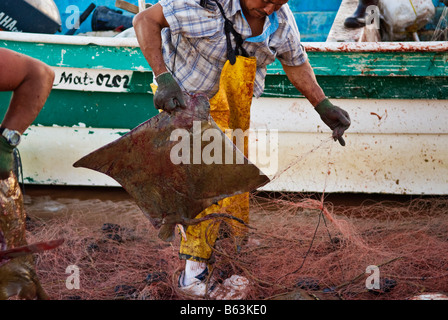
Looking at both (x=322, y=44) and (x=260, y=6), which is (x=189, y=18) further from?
(x=322, y=44)

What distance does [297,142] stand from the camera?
5312mm

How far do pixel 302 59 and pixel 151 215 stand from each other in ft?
4.37

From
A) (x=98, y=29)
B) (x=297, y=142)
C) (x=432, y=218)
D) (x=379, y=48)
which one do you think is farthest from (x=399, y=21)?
(x=98, y=29)

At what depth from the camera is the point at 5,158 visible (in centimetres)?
229

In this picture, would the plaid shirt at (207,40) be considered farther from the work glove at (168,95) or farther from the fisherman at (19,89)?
the fisherman at (19,89)

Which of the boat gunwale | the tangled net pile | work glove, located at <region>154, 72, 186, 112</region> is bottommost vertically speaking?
the tangled net pile

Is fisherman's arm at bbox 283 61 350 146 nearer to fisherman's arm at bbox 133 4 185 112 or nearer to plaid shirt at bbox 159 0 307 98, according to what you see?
plaid shirt at bbox 159 0 307 98

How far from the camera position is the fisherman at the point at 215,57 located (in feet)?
8.62

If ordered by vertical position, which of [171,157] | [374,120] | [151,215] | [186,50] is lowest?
[374,120]

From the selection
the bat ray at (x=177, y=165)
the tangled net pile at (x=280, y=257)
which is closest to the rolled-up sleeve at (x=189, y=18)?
the bat ray at (x=177, y=165)

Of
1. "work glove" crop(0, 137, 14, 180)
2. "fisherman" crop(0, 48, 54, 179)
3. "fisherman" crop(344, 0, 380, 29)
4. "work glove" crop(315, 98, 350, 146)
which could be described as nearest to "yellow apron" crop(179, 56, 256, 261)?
"work glove" crop(315, 98, 350, 146)

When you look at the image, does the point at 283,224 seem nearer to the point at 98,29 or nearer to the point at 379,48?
the point at 379,48

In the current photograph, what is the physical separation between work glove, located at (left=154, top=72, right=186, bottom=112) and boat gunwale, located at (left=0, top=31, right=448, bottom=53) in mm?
2518

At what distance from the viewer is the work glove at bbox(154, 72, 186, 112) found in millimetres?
2547
